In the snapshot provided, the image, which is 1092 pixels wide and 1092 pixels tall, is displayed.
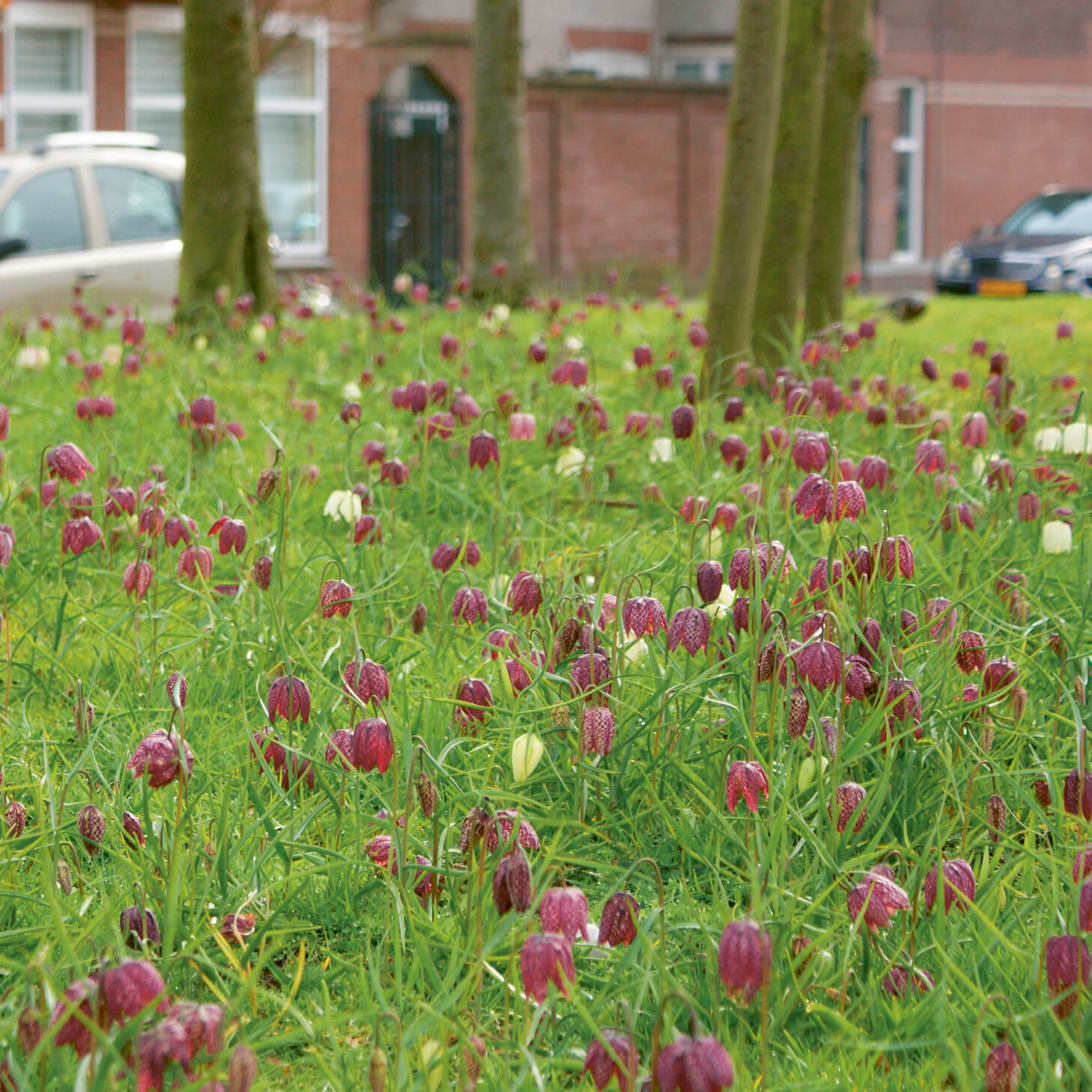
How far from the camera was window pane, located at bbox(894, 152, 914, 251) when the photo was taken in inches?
1160

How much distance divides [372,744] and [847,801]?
69 centimetres

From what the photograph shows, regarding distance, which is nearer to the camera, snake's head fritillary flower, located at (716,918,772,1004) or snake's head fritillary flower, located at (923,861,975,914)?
snake's head fritillary flower, located at (716,918,772,1004)

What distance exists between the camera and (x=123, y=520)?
419 centimetres

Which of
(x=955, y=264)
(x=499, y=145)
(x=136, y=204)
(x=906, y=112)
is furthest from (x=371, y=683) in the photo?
(x=906, y=112)

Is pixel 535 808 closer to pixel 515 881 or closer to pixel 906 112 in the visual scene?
pixel 515 881

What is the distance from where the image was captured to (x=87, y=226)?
1220 centimetres

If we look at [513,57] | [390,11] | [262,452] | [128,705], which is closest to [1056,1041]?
[128,705]

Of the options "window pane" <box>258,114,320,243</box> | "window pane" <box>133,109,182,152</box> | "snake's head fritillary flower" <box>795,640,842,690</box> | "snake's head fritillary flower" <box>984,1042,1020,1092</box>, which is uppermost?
"window pane" <box>133,109,182,152</box>

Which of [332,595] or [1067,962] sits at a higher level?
[332,595]

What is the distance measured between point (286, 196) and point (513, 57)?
10.2 meters

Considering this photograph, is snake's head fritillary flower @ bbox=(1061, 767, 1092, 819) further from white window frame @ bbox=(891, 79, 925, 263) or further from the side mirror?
white window frame @ bbox=(891, 79, 925, 263)

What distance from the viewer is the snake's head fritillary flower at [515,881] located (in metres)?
1.89

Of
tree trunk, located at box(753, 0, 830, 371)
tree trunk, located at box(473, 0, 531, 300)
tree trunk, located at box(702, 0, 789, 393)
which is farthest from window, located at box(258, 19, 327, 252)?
tree trunk, located at box(702, 0, 789, 393)

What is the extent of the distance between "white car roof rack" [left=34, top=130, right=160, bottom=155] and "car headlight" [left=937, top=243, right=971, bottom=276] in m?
10.4
